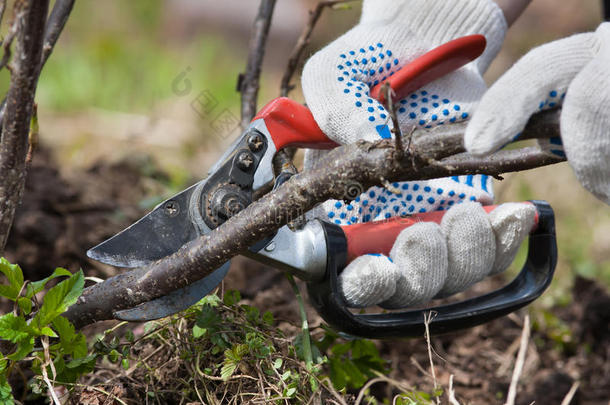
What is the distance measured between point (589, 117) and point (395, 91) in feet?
1.67

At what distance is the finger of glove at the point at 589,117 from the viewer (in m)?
0.99

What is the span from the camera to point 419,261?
1332 mm

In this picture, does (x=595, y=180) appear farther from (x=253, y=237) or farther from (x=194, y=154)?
(x=194, y=154)

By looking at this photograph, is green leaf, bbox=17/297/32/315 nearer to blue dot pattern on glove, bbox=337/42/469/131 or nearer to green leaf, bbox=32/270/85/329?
green leaf, bbox=32/270/85/329

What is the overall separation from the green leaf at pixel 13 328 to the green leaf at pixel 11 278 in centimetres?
4

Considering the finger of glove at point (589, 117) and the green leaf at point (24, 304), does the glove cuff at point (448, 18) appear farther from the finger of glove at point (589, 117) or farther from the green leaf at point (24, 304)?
the green leaf at point (24, 304)

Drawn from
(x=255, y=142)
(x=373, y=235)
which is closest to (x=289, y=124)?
(x=255, y=142)

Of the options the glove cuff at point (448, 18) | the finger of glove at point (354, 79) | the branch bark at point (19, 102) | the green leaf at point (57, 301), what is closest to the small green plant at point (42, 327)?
the green leaf at point (57, 301)

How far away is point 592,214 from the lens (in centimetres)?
364

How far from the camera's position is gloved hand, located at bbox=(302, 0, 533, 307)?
130cm

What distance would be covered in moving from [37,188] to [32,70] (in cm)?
152

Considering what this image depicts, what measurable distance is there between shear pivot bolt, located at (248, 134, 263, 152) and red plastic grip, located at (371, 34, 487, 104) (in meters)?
0.28

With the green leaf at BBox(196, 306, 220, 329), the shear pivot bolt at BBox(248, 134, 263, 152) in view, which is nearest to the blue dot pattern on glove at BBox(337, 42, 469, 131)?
the shear pivot bolt at BBox(248, 134, 263, 152)

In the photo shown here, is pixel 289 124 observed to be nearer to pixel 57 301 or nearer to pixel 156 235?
pixel 156 235
